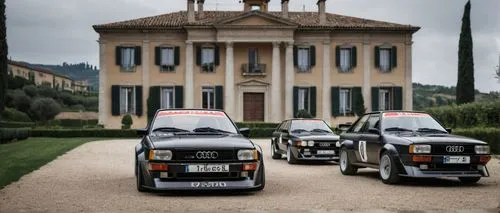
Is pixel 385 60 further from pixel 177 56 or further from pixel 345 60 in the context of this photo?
pixel 177 56

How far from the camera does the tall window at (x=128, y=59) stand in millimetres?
48594

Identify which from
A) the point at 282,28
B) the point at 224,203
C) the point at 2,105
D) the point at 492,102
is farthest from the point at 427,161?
the point at 282,28

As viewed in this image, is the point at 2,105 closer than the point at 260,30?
Yes

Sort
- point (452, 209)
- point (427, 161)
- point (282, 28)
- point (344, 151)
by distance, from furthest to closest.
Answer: point (282, 28)
point (344, 151)
point (427, 161)
point (452, 209)

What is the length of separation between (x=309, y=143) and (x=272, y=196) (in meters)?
8.54

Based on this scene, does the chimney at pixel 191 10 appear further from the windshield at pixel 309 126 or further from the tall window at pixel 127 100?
the windshield at pixel 309 126

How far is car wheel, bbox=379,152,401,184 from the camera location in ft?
41.5

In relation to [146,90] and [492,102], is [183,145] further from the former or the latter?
[146,90]

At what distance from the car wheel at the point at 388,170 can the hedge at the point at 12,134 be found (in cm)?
2088

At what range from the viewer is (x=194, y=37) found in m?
48.1

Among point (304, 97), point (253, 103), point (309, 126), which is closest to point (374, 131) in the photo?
point (309, 126)

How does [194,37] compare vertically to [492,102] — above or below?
above

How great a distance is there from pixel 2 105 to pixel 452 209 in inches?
1067

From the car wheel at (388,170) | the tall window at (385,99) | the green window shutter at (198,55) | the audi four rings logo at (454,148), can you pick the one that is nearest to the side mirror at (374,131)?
the car wheel at (388,170)
